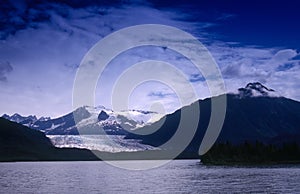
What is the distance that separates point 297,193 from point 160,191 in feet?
89.8

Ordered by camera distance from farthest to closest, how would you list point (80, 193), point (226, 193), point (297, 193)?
point (80, 193) < point (226, 193) < point (297, 193)

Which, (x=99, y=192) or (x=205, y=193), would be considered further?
(x=99, y=192)

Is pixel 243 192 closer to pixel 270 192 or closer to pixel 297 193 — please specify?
pixel 270 192

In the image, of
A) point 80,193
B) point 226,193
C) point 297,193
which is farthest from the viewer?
point 80,193

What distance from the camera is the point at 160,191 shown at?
89688 mm

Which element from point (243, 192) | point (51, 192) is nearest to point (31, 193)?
point (51, 192)

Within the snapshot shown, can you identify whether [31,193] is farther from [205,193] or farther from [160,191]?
[205,193]

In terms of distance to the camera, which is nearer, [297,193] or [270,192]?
[297,193]

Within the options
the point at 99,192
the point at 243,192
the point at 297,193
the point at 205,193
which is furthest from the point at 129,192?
the point at 297,193

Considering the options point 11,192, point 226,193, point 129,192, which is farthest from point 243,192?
point 11,192

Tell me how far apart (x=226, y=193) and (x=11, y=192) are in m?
45.6

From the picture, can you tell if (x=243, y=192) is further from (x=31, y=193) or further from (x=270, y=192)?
(x=31, y=193)

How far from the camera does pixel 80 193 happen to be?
8869cm

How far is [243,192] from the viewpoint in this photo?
84.9 metres
